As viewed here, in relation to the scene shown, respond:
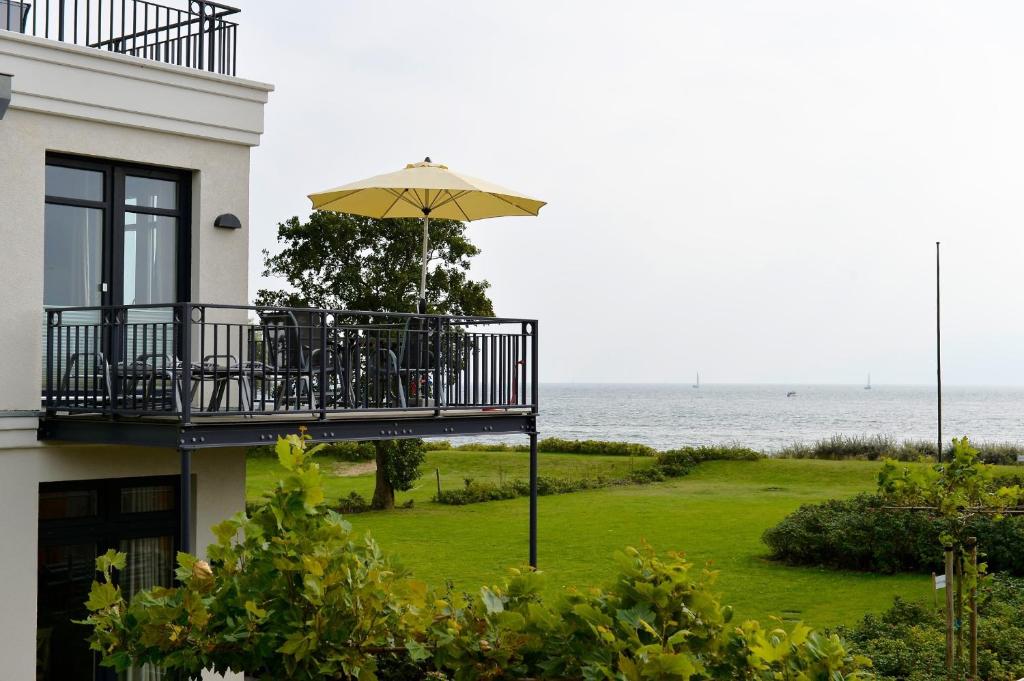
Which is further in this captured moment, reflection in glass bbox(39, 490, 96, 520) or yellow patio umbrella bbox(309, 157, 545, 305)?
yellow patio umbrella bbox(309, 157, 545, 305)

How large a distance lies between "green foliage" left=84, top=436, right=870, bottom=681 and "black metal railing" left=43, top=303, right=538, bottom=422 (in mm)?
5191

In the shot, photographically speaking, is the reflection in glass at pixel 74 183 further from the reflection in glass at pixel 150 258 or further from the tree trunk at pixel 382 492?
the tree trunk at pixel 382 492

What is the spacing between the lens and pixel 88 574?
9.37 meters

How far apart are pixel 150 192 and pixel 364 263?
Result: 12.2 meters

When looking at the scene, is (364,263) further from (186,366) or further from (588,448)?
(588,448)

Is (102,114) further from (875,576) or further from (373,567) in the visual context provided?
(875,576)

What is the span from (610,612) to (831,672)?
0.55 metres

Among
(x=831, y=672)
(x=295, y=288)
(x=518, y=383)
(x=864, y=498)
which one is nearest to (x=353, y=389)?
(x=518, y=383)

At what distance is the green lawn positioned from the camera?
14.6 metres

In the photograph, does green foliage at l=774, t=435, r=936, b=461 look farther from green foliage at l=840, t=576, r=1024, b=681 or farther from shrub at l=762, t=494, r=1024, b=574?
green foliage at l=840, t=576, r=1024, b=681

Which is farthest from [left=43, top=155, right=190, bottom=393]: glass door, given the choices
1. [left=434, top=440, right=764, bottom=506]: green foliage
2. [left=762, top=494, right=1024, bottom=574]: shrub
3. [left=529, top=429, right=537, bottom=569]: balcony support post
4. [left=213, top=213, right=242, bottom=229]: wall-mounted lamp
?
[left=434, top=440, right=764, bottom=506]: green foliage

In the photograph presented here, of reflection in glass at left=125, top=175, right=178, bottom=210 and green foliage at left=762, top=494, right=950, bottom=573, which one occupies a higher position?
reflection in glass at left=125, top=175, right=178, bottom=210

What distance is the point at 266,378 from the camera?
9.29m

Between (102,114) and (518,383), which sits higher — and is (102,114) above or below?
above
